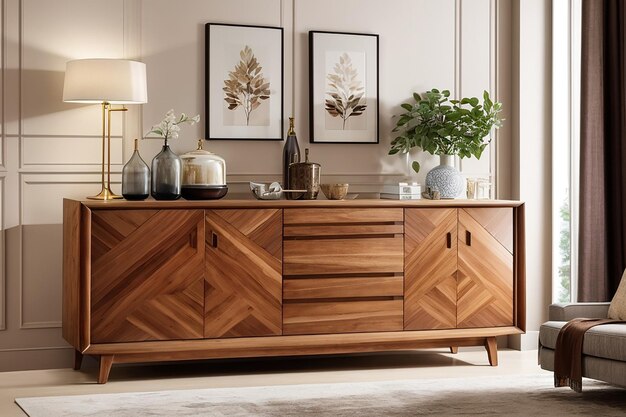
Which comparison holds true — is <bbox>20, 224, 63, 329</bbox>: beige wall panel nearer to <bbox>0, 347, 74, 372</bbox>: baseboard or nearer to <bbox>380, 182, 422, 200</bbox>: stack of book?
<bbox>0, 347, 74, 372</bbox>: baseboard

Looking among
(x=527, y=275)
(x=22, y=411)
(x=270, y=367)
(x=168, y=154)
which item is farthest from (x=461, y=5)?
(x=22, y=411)

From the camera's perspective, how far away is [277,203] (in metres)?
4.64

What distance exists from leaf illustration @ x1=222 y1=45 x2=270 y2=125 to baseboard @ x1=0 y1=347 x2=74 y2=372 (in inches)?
60.8

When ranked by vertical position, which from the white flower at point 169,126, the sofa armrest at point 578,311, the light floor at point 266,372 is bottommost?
the light floor at point 266,372

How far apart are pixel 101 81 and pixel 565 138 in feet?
8.91

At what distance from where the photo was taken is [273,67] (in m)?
5.12

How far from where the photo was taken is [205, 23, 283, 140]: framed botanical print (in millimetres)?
5020

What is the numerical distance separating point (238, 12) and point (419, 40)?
106cm

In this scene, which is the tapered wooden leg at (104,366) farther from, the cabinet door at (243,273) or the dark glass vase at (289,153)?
the dark glass vase at (289,153)

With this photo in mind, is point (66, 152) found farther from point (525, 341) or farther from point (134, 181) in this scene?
point (525, 341)

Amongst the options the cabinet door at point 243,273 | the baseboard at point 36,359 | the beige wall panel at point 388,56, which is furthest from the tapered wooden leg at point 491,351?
the baseboard at point 36,359

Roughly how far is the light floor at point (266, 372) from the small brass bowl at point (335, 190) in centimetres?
89

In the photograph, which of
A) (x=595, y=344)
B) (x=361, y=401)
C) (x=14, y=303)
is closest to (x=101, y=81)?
(x=14, y=303)

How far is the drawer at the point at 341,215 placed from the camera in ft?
15.4
